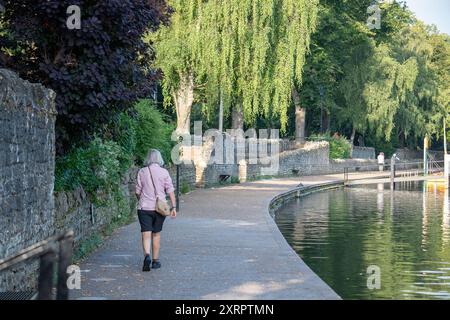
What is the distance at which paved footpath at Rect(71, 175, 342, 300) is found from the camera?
9.90 meters

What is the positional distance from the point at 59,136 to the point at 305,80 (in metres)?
41.9

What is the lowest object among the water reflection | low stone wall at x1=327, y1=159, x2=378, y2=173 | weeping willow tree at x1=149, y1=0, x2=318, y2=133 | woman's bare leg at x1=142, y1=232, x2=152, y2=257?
the water reflection

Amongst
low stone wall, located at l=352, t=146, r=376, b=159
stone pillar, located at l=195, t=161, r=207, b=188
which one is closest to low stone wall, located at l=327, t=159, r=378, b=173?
low stone wall, located at l=352, t=146, r=376, b=159

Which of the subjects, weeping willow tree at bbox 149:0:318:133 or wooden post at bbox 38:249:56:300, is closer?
wooden post at bbox 38:249:56:300

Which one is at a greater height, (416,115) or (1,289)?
(416,115)

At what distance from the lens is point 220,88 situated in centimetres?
3359

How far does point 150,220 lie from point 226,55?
2127 centimetres

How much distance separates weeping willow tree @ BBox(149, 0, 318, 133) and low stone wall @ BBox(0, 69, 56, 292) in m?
20.8

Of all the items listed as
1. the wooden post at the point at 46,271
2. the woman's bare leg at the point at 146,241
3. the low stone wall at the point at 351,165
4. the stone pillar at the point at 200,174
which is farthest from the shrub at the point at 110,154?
the low stone wall at the point at 351,165

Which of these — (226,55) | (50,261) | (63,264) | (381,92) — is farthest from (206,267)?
(381,92)

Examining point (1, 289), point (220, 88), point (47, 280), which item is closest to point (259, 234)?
point (1, 289)

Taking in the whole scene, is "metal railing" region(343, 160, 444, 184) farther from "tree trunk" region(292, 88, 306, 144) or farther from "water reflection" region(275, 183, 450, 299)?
"water reflection" region(275, 183, 450, 299)

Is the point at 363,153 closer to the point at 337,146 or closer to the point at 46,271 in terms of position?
the point at 337,146

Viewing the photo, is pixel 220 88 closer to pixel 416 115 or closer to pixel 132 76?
pixel 132 76
